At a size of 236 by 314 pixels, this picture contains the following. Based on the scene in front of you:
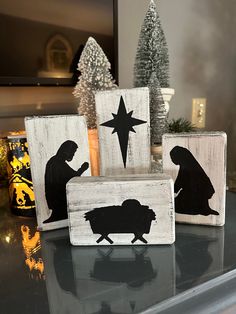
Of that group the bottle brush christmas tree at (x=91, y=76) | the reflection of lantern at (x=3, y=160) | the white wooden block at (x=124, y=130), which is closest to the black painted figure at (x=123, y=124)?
the white wooden block at (x=124, y=130)

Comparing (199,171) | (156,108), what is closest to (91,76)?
(156,108)

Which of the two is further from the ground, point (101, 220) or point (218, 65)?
point (218, 65)

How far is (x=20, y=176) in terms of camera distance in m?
0.60

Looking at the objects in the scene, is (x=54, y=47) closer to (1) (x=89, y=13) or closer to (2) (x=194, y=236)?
(1) (x=89, y=13)

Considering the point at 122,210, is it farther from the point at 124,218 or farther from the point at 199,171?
the point at 199,171

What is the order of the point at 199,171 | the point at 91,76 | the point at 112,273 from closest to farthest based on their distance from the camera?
the point at 112,273
the point at 199,171
the point at 91,76

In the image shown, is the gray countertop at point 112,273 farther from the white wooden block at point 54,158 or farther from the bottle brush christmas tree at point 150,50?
the bottle brush christmas tree at point 150,50

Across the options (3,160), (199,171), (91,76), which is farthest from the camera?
(3,160)

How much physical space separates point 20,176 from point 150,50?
1.35ft

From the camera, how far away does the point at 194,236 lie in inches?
19.8

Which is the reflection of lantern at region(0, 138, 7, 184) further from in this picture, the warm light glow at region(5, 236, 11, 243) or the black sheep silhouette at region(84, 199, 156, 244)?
the black sheep silhouette at region(84, 199, 156, 244)

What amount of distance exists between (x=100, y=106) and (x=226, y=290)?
1.15ft

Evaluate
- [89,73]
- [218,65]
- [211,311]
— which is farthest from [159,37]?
[218,65]

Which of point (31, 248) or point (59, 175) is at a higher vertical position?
point (59, 175)
